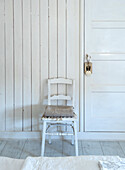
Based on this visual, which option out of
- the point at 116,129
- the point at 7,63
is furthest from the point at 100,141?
the point at 7,63

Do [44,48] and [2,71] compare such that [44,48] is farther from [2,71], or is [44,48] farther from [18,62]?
[2,71]

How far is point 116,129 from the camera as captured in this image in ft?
9.30

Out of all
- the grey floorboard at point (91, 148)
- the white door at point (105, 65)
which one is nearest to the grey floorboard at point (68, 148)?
the grey floorboard at point (91, 148)

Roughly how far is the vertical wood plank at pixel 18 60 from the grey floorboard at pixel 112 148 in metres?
1.14

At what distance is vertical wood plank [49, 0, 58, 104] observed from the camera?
2.72m

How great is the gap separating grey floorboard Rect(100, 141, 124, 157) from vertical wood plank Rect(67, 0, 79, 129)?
585mm

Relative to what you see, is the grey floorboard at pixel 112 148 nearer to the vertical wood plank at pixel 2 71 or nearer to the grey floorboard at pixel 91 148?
the grey floorboard at pixel 91 148

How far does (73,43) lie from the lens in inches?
109

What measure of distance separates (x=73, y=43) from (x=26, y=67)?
0.70 meters

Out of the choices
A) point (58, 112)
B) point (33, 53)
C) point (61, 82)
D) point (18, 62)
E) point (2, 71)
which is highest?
point (33, 53)

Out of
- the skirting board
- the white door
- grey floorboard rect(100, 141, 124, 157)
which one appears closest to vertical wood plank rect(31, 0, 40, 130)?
the skirting board

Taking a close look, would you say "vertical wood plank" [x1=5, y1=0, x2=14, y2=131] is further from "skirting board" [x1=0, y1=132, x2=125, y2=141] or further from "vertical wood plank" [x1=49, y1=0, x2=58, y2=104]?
"vertical wood plank" [x1=49, y1=0, x2=58, y2=104]

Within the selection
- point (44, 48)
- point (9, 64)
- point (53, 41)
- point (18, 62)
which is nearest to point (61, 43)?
point (53, 41)

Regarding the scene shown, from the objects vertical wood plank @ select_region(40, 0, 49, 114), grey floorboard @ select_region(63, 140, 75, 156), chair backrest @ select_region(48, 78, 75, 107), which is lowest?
grey floorboard @ select_region(63, 140, 75, 156)
